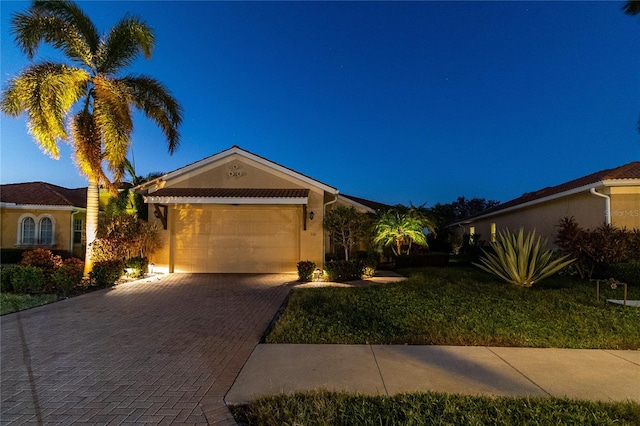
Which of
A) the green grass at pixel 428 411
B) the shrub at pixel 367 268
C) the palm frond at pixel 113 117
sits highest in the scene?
the palm frond at pixel 113 117

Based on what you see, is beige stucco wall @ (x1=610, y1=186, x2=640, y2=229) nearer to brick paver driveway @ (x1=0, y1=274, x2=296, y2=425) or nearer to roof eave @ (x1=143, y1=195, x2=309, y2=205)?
roof eave @ (x1=143, y1=195, x2=309, y2=205)

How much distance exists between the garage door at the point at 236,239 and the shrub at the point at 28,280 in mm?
5121

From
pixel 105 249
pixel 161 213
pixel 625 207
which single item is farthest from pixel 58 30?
pixel 625 207

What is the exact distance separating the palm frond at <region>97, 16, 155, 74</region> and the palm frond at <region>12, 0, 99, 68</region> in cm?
39

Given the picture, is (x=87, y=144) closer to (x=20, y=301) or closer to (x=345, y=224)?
(x=20, y=301)

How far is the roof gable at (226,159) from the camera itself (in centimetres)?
1420

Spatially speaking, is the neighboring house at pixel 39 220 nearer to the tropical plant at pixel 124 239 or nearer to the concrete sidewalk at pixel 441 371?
the tropical plant at pixel 124 239

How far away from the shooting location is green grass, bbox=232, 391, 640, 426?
10.5 feet

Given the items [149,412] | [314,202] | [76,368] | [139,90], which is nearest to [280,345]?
[149,412]

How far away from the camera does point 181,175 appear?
14.5 meters

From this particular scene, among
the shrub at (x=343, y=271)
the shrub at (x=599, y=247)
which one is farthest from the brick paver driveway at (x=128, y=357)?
the shrub at (x=599, y=247)

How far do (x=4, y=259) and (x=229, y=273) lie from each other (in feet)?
40.3

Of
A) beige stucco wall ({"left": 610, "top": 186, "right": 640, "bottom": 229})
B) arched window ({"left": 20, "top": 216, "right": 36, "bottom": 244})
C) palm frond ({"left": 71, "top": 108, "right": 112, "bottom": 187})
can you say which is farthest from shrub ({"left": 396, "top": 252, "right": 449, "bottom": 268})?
arched window ({"left": 20, "top": 216, "right": 36, "bottom": 244})

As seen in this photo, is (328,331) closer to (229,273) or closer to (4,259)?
(229,273)
